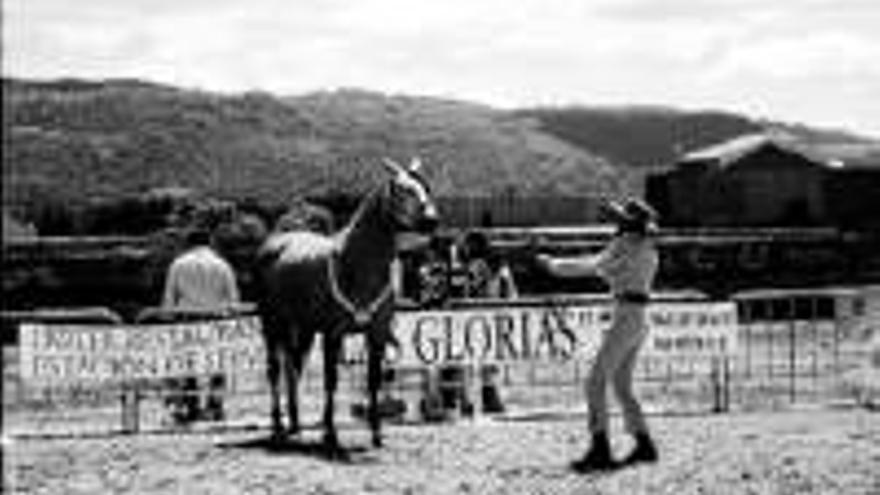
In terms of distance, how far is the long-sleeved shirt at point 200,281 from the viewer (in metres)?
17.4

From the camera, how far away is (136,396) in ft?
56.9

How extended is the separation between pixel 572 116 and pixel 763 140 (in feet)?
142

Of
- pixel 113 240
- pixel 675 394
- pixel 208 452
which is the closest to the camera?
pixel 208 452

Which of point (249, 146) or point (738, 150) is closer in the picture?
point (738, 150)

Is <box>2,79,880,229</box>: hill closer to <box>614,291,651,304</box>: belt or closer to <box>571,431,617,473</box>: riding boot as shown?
<box>614,291,651,304</box>: belt

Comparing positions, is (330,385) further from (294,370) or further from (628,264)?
(628,264)

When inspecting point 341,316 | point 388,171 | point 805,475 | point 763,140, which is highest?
point 763,140

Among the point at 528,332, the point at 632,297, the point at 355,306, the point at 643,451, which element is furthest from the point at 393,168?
the point at 528,332

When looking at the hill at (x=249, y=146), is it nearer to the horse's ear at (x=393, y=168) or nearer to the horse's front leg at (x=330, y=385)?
the horse's front leg at (x=330, y=385)

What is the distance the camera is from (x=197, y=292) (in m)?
17.5

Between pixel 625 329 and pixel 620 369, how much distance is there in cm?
30

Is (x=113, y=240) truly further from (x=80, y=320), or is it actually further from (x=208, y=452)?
(x=208, y=452)

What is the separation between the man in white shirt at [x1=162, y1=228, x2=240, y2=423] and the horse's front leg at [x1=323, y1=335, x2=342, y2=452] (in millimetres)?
2747

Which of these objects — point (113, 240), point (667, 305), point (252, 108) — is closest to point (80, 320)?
point (667, 305)
